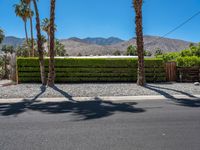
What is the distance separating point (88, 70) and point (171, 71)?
6.16 meters

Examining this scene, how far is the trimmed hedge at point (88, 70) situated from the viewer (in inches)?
794

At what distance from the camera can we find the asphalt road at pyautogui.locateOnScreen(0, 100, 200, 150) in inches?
248

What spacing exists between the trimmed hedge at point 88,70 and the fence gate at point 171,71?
3.19 ft

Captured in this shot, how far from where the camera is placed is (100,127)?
792 cm

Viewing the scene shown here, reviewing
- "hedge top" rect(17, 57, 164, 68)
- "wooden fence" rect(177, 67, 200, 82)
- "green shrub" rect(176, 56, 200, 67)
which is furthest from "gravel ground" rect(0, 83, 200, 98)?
"green shrub" rect(176, 56, 200, 67)

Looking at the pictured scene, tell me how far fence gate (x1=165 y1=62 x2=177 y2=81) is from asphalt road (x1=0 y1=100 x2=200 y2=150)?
10.1 m

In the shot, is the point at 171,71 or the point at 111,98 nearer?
the point at 111,98

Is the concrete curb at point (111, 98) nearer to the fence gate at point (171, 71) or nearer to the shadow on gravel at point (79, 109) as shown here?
the shadow on gravel at point (79, 109)

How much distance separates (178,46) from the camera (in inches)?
7490

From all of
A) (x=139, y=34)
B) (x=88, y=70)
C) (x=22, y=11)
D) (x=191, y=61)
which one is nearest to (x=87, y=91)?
(x=88, y=70)

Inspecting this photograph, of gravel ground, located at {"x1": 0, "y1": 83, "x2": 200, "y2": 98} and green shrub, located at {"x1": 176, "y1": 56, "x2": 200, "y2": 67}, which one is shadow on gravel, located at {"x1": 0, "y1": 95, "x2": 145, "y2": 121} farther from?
green shrub, located at {"x1": 176, "y1": 56, "x2": 200, "y2": 67}

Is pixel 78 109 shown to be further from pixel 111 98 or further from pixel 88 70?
pixel 88 70

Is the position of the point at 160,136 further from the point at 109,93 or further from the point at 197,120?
the point at 109,93

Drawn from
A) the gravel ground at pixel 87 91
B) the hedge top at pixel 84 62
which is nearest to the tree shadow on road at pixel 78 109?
the gravel ground at pixel 87 91
